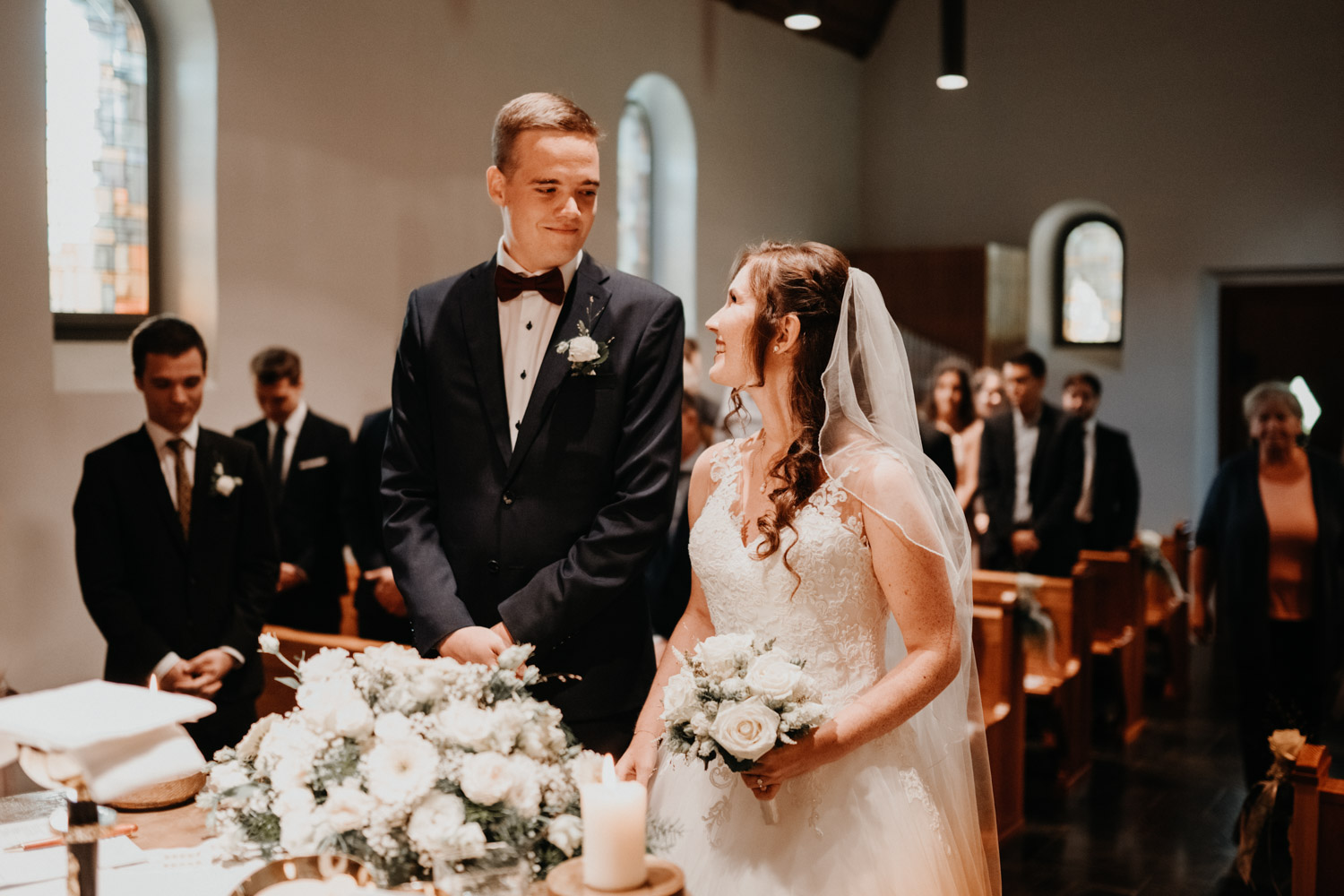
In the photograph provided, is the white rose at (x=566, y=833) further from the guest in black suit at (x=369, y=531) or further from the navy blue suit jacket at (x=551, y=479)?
the guest in black suit at (x=369, y=531)

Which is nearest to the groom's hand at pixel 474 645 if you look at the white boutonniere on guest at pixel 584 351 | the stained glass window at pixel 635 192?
the white boutonniere on guest at pixel 584 351

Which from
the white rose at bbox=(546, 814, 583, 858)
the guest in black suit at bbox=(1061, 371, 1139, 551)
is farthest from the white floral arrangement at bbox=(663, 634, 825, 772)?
the guest in black suit at bbox=(1061, 371, 1139, 551)

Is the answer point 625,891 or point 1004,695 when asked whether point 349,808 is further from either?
point 1004,695

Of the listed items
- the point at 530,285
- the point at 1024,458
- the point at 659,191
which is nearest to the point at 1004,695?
the point at 1024,458

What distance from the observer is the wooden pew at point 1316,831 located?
10.7ft

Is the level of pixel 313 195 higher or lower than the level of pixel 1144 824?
higher

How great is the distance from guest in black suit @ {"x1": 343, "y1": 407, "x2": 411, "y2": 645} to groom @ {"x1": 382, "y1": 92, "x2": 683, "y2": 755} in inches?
89.0

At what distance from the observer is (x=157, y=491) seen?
3.61m

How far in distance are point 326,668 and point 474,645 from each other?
24.2 inches

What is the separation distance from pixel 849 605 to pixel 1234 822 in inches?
154

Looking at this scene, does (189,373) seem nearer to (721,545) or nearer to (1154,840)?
(721,545)

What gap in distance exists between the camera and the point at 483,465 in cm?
242

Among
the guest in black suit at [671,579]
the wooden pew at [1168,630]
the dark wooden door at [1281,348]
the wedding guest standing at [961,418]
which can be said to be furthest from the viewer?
the dark wooden door at [1281,348]

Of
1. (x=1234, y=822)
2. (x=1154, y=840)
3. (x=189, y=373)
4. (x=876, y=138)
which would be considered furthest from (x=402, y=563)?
(x=876, y=138)
